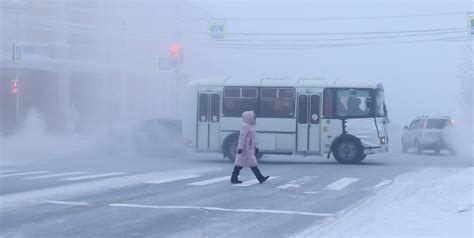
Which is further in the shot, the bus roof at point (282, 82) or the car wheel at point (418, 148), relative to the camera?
the car wheel at point (418, 148)

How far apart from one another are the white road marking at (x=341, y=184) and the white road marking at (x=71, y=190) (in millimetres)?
4350

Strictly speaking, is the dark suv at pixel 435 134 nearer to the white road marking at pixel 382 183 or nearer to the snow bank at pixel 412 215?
the white road marking at pixel 382 183

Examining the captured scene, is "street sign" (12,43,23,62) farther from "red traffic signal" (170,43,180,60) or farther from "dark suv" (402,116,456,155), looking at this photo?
"dark suv" (402,116,456,155)

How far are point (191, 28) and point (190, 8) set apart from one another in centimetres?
349

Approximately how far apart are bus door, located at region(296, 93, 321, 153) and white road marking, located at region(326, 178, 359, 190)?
673cm

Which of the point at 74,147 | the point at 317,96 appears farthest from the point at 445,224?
the point at 74,147

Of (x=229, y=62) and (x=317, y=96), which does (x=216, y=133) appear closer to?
(x=317, y=96)

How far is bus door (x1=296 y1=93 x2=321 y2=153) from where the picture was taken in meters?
26.6

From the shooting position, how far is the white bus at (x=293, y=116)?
26.5 metres

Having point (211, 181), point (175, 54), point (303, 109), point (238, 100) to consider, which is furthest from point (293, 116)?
point (175, 54)

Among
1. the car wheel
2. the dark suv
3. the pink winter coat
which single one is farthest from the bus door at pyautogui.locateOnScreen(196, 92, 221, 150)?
the car wheel

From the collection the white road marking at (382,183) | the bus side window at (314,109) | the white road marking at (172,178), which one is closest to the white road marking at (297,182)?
the white road marking at (382,183)

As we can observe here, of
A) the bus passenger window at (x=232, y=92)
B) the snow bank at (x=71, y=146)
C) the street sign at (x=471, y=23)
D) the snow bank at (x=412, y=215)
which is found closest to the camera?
the snow bank at (x=412, y=215)

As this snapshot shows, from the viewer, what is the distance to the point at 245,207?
45.6 ft
